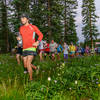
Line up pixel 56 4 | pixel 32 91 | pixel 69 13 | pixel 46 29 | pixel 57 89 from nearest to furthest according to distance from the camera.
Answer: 1. pixel 32 91
2. pixel 57 89
3. pixel 46 29
4. pixel 56 4
5. pixel 69 13

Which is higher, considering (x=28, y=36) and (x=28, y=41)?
(x=28, y=36)

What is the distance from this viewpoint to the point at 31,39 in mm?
4832

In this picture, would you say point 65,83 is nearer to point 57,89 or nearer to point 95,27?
point 57,89

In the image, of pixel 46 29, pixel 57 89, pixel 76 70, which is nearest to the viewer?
pixel 57 89

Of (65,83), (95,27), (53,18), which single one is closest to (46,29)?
(53,18)

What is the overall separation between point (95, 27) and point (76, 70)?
A: 3936 cm

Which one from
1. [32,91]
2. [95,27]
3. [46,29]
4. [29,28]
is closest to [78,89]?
[32,91]

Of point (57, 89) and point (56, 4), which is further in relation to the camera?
point (56, 4)

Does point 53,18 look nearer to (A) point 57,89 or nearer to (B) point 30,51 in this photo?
(B) point 30,51

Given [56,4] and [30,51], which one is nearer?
[30,51]

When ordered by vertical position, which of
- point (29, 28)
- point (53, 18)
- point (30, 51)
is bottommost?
point (30, 51)

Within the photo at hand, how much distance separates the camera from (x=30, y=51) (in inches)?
189

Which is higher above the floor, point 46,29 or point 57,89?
point 46,29

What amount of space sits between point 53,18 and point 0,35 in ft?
75.6
